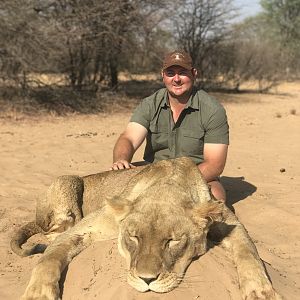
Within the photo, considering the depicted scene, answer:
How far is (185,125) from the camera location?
17.8 ft

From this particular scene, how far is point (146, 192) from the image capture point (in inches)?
140

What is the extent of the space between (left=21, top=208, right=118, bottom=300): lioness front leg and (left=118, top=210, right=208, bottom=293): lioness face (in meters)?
0.47

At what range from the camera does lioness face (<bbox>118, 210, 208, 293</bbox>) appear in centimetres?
288

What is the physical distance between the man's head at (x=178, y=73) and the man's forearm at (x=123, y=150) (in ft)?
2.35

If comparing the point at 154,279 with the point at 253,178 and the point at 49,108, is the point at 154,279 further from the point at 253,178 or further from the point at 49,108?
the point at 49,108

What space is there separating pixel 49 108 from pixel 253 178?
8767 mm

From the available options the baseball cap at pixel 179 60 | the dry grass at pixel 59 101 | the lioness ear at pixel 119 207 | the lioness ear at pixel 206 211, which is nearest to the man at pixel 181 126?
the baseball cap at pixel 179 60

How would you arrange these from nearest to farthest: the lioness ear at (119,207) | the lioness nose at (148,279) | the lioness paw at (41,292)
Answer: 1. the lioness nose at (148,279)
2. the lioness paw at (41,292)
3. the lioness ear at (119,207)

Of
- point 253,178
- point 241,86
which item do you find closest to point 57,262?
point 253,178

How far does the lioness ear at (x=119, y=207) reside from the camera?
3.31 m

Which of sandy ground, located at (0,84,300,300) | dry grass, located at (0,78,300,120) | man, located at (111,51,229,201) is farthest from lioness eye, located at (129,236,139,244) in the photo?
dry grass, located at (0,78,300,120)

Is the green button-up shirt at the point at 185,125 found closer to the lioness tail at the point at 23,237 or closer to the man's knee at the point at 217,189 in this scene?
the man's knee at the point at 217,189

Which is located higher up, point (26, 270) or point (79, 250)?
point (79, 250)

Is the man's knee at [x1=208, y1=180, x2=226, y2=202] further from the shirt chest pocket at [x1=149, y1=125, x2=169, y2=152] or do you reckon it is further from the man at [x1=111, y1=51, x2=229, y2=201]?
the shirt chest pocket at [x1=149, y1=125, x2=169, y2=152]
